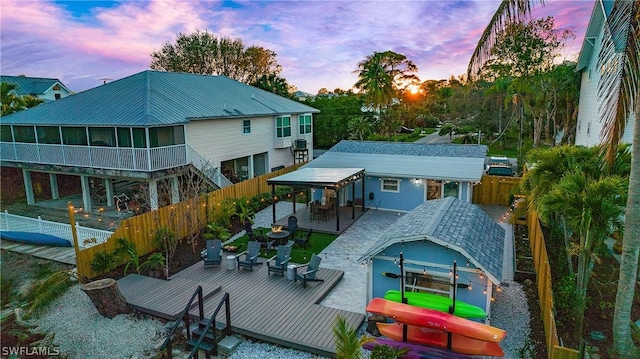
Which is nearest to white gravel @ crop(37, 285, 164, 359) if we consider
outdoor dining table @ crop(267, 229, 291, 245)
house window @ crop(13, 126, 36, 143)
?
outdoor dining table @ crop(267, 229, 291, 245)

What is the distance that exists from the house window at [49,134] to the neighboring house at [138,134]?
5cm

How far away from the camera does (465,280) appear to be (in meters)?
8.76

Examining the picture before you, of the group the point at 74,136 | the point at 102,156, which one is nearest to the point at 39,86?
the point at 74,136

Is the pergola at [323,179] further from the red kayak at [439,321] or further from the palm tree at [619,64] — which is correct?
the palm tree at [619,64]

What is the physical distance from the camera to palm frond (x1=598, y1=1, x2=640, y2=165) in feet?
19.0

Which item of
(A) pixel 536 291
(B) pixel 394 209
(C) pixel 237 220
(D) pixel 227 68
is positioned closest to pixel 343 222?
(B) pixel 394 209

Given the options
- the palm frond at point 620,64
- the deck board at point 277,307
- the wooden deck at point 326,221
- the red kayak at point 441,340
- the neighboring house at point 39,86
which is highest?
the neighboring house at point 39,86

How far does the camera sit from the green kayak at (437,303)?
7.85m

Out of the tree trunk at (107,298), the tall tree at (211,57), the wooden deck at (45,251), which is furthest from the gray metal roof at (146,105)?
the tall tree at (211,57)

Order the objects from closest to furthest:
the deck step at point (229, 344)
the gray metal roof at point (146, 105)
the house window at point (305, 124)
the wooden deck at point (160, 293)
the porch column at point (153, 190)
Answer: the deck step at point (229, 344) < the wooden deck at point (160, 293) < the porch column at point (153, 190) < the gray metal roof at point (146, 105) < the house window at point (305, 124)

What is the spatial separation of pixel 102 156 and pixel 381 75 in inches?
1150

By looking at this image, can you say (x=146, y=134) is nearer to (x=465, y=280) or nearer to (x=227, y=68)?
(x=465, y=280)

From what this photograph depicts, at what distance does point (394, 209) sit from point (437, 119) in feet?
161

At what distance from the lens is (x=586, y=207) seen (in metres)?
8.05
